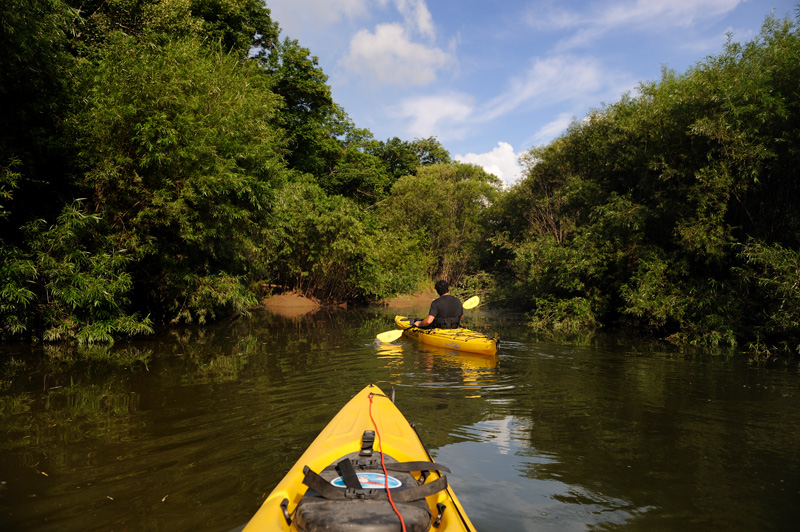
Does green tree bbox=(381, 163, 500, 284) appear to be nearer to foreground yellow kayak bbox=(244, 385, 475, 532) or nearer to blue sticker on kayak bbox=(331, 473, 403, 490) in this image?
foreground yellow kayak bbox=(244, 385, 475, 532)

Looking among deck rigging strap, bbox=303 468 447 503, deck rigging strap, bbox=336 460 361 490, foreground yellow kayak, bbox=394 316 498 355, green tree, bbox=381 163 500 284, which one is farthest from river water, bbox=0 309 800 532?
green tree, bbox=381 163 500 284

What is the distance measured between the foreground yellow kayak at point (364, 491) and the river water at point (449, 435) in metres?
0.52

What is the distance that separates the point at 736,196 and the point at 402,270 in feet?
44.8

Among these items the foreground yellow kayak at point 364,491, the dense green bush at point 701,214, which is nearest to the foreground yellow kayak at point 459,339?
the dense green bush at point 701,214

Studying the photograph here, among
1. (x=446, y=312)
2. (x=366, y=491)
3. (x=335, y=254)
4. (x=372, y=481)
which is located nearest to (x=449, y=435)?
(x=372, y=481)

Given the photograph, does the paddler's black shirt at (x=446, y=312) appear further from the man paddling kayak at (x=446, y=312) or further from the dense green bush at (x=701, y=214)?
the dense green bush at (x=701, y=214)

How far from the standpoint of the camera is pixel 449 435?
4168mm

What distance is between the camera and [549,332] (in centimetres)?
1196

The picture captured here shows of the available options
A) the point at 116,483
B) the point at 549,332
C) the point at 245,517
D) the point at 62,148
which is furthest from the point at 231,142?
the point at 549,332

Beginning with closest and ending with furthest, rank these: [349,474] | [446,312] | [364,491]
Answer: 1. [364,491]
2. [349,474]
3. [446,312]

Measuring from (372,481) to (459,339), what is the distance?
5992 millimetres

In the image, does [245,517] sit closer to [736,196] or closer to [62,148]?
[62,148]

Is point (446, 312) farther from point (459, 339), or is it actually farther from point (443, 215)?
point (443, 215)

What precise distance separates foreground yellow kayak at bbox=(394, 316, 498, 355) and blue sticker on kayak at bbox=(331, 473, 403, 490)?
222 inches
